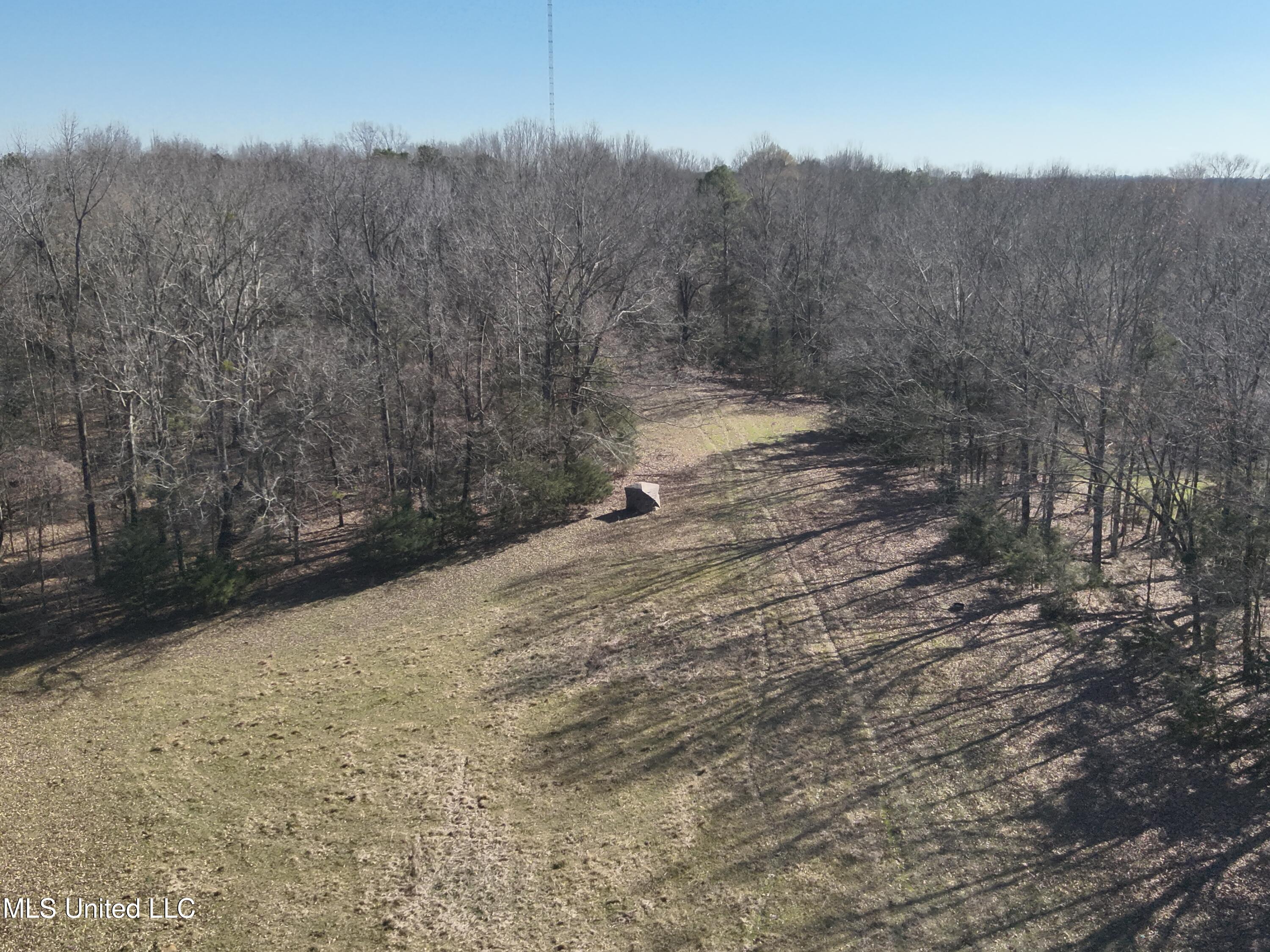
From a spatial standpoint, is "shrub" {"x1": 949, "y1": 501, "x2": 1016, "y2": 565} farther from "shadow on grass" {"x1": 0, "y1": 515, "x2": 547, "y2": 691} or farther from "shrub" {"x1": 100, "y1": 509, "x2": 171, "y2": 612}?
"shrub" {"x1": 100, "y1": 509, "x2": 171, "y2": 612}

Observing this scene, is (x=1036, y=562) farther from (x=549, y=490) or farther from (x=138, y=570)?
(x=138, y=570)

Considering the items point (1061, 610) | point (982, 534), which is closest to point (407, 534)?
point (982, 534)

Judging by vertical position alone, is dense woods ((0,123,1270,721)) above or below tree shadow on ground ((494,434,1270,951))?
above

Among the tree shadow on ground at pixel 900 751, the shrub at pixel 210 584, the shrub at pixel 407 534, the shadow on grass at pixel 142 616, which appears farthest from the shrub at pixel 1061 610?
the shrub at pixel 210 584

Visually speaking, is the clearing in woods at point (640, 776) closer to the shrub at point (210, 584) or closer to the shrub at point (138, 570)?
the shrub at point (210, 584)

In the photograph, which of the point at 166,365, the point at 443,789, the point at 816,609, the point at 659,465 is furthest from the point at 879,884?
the point at 166,365

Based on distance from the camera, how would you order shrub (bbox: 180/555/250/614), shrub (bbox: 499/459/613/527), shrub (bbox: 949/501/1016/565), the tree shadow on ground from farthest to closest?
shrub (bbox: 499/459/613/527) → shrub (bbox: 180/555/250/614) → shrub (bbox: 949/501/1016/565) → the tree shadow on ground

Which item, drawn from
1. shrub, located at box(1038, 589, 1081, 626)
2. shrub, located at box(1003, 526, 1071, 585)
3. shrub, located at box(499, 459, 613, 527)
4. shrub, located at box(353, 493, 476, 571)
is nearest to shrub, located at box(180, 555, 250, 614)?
shrub, located at box(353, 493, 476, 571)
